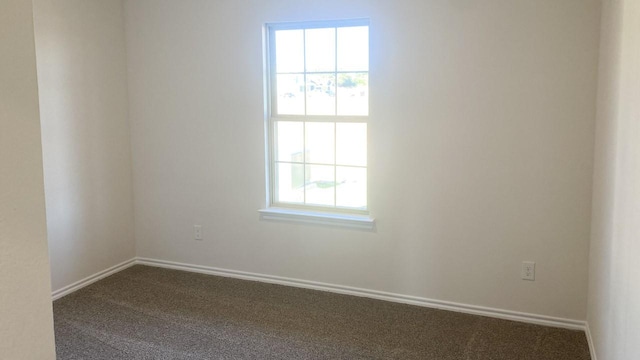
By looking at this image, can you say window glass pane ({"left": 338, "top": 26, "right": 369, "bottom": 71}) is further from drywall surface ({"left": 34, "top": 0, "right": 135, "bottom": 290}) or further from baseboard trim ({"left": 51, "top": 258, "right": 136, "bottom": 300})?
baseboard trim ({"left": 51, "top": 258, "right": 136, "bottom": 300})

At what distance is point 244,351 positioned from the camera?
10.8 ft

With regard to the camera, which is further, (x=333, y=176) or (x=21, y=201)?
(x=333, y=176)

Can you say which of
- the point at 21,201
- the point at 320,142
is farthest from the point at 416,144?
the point at 21,201

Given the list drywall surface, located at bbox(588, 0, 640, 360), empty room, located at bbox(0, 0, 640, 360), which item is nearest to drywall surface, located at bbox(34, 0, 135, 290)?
empty room, located at bbox(0, 0, 640, 360)

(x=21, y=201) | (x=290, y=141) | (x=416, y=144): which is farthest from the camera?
(x=290, y=141)

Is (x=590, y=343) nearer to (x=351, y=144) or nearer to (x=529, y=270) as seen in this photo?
(x=529, y=270)

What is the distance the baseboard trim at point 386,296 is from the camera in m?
3.63

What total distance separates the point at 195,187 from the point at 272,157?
73 cm

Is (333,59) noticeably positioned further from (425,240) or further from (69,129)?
(69,129)

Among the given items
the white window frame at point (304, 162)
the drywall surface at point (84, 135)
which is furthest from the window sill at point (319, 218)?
the drywall surface at point (84, 135)

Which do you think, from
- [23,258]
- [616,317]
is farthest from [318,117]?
[23,258]

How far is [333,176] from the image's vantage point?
4.21 metres

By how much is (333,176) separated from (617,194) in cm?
211

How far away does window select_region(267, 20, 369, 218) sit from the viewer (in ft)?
13.2
